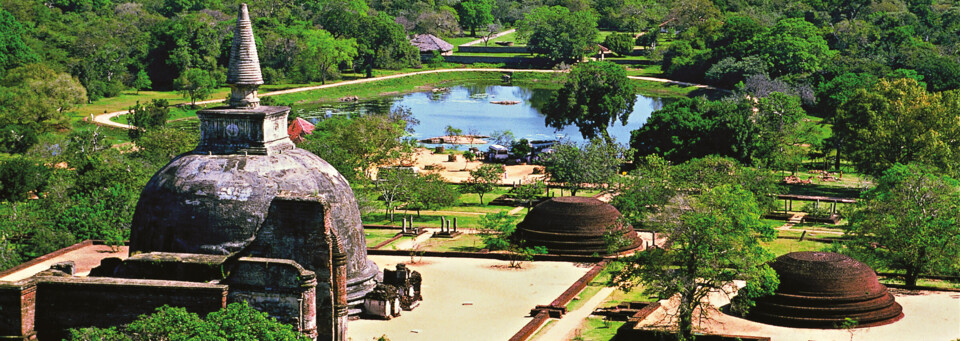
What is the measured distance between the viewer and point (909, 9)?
15012cm

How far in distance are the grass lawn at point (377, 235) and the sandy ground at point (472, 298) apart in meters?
4.79

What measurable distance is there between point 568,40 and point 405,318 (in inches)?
4122

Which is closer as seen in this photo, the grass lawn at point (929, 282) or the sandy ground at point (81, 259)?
the sandy ground at point (81, 259)

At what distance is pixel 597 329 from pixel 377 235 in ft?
62.6

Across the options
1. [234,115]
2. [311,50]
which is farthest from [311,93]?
[234,115]

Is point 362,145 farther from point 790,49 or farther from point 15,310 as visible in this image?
point 790,49

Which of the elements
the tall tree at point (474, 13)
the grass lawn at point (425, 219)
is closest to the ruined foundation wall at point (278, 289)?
the grass lawn at point (425, 219)

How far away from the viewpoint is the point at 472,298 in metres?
43.9

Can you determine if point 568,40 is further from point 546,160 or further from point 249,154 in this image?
point 249,154

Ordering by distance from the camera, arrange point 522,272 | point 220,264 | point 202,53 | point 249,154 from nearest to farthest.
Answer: point 220,264, point 249,154, point 522,272, point 202,53

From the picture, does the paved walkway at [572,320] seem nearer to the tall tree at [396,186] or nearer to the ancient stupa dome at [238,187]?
the ancient stupa dome at [238,187]

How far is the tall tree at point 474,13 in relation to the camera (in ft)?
561

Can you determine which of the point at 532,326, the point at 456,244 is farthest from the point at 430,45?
the point at 532,326

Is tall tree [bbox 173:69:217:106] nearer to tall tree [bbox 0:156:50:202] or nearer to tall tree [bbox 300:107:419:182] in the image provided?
tall tree [bbox 300:107:419:182]
